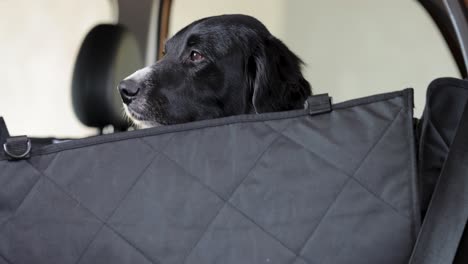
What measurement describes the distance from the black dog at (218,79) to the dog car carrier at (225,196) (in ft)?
1.82

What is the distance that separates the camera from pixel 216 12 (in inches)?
118

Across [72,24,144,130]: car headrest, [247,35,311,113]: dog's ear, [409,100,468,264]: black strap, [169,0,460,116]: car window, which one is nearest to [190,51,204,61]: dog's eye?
[247,35,311,113]: dog's ear

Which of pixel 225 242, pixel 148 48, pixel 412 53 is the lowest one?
pixel 148 48

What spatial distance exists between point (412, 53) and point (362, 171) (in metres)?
1.88

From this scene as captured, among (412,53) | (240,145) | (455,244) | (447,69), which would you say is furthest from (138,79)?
(412,53)

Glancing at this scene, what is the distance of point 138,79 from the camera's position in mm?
1273

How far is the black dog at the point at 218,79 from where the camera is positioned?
1280 mm

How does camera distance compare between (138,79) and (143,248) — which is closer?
(143,248)

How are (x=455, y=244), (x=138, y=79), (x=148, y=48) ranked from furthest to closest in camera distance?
1. (x=148, y=48)
2. (x=138, y=79)
3. (x=455, y=244)

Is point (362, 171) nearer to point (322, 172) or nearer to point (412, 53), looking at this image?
point (322, 172)

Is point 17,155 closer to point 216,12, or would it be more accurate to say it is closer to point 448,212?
point 448,212

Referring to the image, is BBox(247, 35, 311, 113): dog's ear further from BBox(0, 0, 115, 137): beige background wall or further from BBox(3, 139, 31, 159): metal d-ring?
BBox(0, 0, 115, 137): beige background wall

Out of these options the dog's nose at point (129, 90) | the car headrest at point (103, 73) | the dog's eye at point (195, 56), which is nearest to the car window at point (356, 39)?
the car headrest at point (103, 73)

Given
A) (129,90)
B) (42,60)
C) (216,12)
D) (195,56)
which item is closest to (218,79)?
(195,56)
